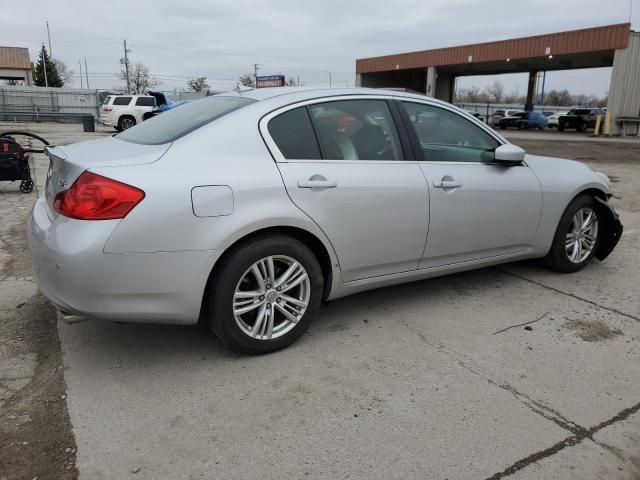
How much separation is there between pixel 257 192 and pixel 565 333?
7.51 feet

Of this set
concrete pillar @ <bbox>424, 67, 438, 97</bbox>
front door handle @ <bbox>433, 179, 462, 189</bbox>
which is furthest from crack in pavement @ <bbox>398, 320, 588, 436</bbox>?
concrete pillar @ <bbox>424, 67, 438, 97</bbox>

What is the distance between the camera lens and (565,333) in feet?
11.9

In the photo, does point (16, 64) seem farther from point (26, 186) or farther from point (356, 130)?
point (356, 130)

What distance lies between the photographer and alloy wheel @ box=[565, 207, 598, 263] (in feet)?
15.5

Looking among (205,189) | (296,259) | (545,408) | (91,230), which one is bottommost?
(545,408)

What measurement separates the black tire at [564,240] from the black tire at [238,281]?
245cm

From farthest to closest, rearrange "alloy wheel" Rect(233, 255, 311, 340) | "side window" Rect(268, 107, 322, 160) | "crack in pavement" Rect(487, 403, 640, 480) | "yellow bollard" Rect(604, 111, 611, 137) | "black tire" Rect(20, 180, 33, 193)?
1. "yellow bollard" Rect(604, 111, 611, 137)
2. "black tire" Rect(20, 180, 33, 193)
3. "side window" Rect(268, 107, 322, 160)
4. "alloy wheel" Rect(233, 255, 311, 340)
5. "crack in pavement" Rect(487, 403, 640, 480)

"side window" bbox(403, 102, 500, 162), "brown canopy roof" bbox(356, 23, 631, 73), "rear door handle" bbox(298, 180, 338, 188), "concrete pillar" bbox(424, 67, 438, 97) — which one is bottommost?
"rear door handle" bbox(298, 180, 338, 188)

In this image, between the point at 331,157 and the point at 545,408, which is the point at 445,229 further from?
the point at 545,408

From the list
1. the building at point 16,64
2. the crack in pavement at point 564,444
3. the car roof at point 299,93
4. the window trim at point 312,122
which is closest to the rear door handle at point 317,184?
the window trim at point 312,122

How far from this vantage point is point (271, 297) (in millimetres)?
3131

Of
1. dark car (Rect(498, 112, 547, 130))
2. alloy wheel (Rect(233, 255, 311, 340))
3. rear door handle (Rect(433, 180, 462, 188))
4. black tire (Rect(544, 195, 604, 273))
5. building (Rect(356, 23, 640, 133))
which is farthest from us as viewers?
→ dark car (Rect(498, 112, 547, 130))

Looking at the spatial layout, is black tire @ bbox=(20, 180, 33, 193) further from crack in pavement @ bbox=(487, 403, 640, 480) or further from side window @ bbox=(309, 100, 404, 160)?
crack in pavement @ bbox=(487, 403, 640, 480)

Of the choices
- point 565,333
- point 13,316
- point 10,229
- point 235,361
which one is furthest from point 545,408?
point 10,229
